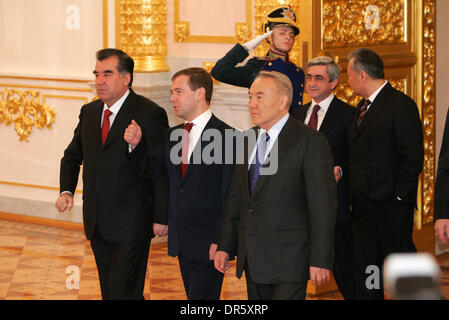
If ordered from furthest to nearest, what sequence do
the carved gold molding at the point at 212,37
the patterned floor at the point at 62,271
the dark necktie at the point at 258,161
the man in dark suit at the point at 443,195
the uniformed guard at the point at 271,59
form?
the carved gold molding at the point at 212,37
the patterned floor at the point at 62,271
the uniformed guard at the point at 271,59
the man in dark suit at the point at 443,195
the dark necktie at the point at 258,161

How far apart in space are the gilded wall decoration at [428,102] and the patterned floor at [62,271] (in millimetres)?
720

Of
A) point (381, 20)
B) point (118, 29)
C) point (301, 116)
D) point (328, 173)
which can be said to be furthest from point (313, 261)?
point (118, 29)

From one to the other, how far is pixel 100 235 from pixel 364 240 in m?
1.65

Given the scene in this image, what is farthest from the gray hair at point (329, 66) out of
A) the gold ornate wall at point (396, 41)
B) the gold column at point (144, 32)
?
the gold column at point (144, 32)

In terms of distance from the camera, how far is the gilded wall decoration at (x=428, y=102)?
20.9 ft

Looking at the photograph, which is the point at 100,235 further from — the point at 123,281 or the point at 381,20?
the point at 381,20

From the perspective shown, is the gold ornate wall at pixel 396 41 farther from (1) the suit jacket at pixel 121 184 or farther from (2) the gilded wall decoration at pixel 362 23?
(1) the suit jacket at pixel 121 184

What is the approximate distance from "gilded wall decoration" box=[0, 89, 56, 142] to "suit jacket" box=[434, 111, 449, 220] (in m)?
5.84

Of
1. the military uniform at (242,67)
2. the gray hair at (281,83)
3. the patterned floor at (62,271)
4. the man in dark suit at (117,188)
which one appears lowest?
the patterned floor at (62,271)

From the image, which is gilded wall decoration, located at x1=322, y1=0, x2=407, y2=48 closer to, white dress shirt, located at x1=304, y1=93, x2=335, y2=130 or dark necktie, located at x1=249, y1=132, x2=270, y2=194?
white dress shirt, located at x1=304, y1=93, x2=335, y2=130

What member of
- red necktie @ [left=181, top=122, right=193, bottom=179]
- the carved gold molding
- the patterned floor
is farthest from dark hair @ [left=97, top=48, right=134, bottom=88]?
the carved gold molding

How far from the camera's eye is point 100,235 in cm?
411

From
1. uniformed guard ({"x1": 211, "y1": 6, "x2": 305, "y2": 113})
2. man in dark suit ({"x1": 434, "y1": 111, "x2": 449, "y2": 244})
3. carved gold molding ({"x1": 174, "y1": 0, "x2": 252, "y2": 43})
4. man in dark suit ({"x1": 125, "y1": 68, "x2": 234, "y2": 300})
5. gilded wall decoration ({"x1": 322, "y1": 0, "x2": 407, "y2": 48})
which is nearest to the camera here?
man in dark suit ({"x1": 434, "y1": 111, "x2": 449, "y2": 244})

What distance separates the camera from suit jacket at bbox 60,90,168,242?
159 inches
